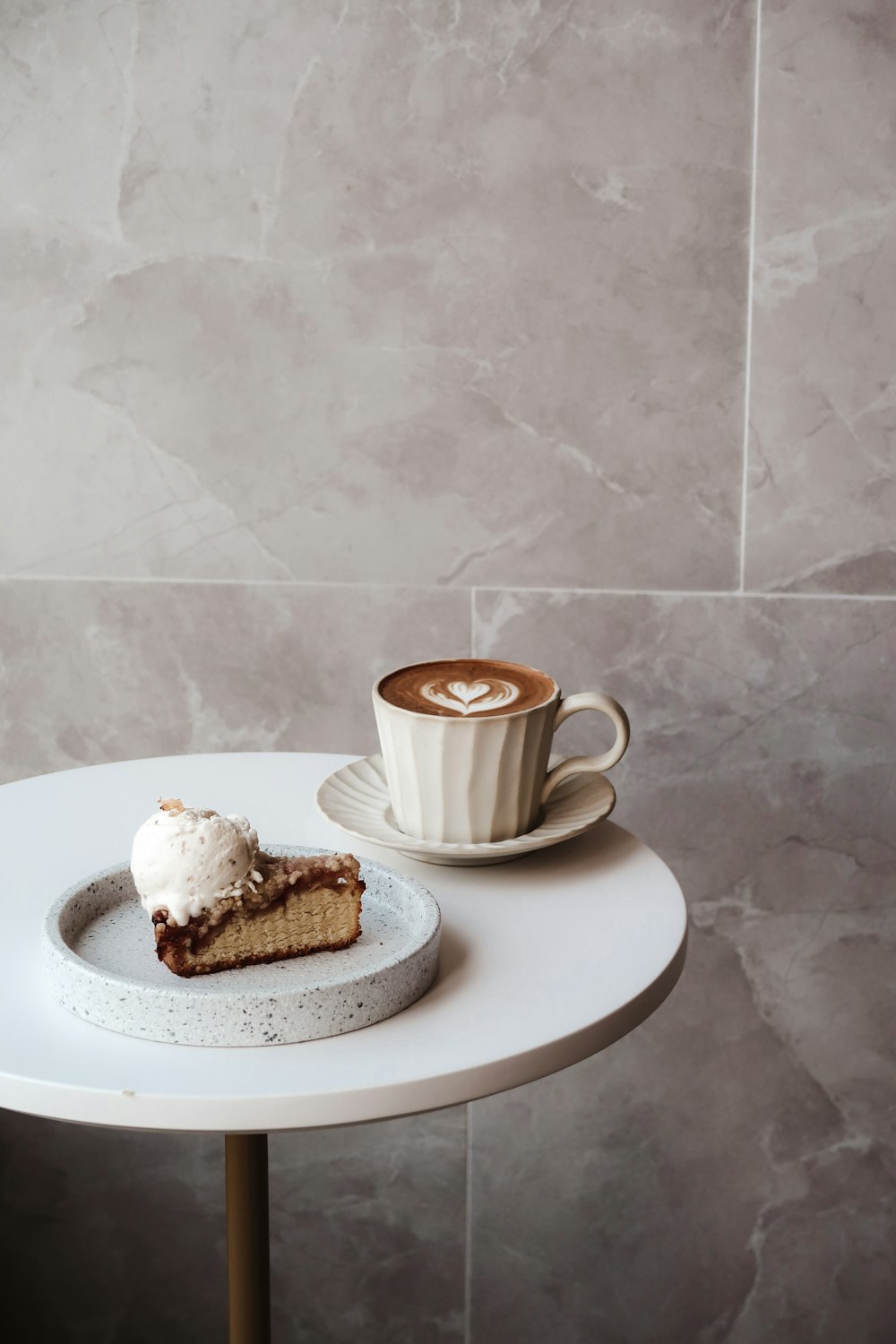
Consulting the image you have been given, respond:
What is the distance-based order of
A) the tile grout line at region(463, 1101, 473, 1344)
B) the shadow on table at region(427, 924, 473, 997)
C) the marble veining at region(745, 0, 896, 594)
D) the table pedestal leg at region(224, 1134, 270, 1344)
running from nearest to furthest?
the shadow on table at region(427, 924, 473, 997) < the table pedestal leg at region(224, 1134, 270, 1344) < the marble veining at region(745, 0, 896, 594) < the tile grout line at region(463, 1101, 473, 1344)

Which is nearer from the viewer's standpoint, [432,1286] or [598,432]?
[598,432]

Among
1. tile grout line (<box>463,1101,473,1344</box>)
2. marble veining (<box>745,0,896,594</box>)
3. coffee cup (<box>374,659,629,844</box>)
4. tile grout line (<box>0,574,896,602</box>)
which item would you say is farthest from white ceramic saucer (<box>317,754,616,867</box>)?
tile grout line (<box>463,1101,473,1344</box>)

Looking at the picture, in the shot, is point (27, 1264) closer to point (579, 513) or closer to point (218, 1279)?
point (218, 1279)

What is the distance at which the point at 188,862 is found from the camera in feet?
1.99

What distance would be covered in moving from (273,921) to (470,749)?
0.56 ft

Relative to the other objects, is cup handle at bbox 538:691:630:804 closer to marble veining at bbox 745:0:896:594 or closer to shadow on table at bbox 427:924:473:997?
shadow on table at bbox 427:924:473:997

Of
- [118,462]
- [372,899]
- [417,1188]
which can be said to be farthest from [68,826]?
[417,1188]

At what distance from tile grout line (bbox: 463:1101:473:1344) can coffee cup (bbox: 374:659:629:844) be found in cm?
63

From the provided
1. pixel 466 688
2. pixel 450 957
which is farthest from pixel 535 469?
pixel 450 957

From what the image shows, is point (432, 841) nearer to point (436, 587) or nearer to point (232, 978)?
point (232, 978)

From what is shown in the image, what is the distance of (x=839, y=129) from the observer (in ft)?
3.56

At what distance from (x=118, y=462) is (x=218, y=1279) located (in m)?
0.95

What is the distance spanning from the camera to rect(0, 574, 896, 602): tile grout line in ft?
3.80

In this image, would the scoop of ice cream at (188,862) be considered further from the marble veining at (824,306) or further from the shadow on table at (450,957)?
the marble veining at (824,306)
